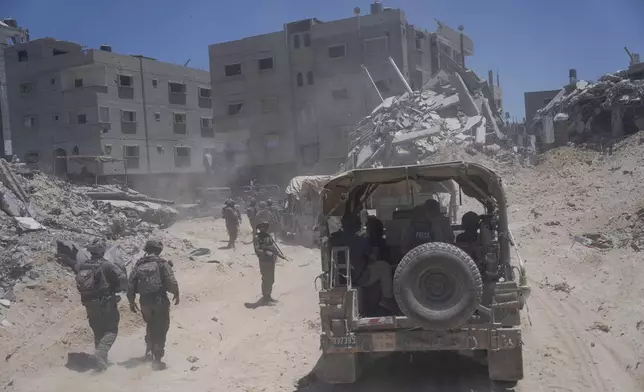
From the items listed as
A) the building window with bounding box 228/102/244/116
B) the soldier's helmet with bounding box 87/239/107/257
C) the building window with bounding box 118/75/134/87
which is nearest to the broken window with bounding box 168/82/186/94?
the building window with bounding box 118/75/134/87

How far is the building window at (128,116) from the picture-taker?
4097cm

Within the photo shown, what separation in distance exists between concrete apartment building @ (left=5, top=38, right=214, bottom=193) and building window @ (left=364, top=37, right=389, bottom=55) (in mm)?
16559

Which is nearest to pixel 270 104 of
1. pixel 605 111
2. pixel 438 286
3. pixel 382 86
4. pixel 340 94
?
pixel 340 94

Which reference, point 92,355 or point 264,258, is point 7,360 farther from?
point 264,258

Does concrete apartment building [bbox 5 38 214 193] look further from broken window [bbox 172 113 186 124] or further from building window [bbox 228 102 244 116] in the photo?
building window [bbox 228 102 244 116]

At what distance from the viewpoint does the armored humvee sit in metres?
5.81

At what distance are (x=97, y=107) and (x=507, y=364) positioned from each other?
3847 centimetres

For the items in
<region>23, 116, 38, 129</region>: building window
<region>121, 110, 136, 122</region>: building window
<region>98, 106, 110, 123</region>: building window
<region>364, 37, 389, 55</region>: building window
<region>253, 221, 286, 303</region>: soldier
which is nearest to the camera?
<region>253, 221, 286, 303</region>: soldier

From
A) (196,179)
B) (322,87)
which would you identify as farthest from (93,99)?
(322,87)

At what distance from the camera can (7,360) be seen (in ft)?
26.1

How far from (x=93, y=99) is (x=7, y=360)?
113 ft

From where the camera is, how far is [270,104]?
134ft

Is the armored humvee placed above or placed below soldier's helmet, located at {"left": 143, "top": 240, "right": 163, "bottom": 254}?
below

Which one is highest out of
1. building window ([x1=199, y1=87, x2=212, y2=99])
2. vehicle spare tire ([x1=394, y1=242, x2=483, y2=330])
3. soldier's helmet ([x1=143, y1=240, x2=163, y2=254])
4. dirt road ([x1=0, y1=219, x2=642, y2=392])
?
building window ([x1=199, y1=87, x2=212, y2=99])
